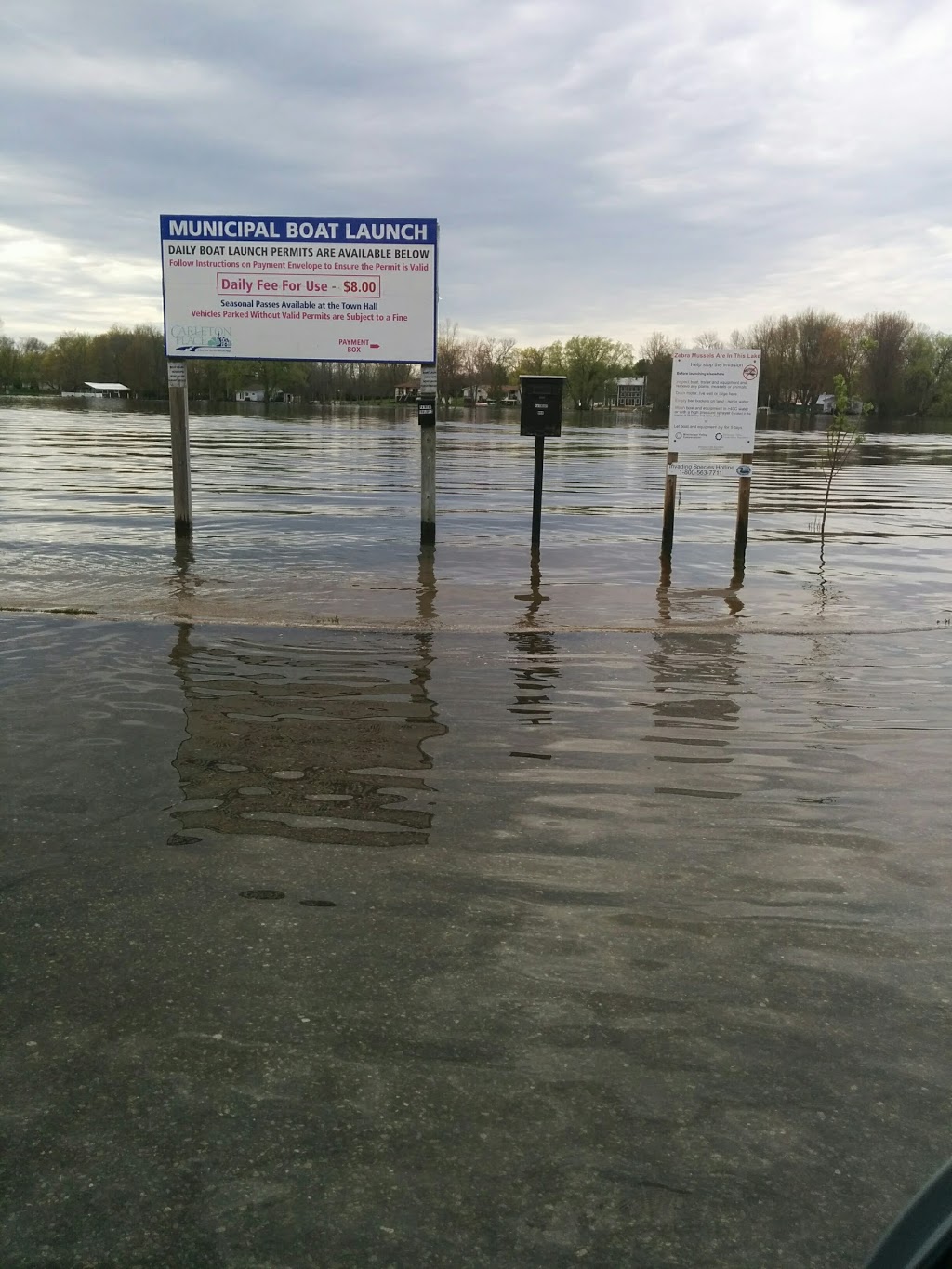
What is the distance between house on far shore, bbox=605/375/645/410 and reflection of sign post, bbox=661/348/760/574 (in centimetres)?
16072

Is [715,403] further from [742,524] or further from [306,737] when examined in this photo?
[306,737]

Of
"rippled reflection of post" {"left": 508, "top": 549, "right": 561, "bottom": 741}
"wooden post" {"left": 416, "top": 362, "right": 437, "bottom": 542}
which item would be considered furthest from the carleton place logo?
"rippled reflection of post" {"left": 508, "top": 549, "right": 561, "bottom": 741}

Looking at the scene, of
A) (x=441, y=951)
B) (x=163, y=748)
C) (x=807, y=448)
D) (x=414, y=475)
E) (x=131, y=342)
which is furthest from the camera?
(x=131, y=342)

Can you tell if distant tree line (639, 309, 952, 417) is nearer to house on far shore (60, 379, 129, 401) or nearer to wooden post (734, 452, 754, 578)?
house on far shore (60, 379, 129, 401)

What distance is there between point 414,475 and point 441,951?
23.9m

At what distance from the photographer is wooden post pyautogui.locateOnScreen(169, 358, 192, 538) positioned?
12.6 metres

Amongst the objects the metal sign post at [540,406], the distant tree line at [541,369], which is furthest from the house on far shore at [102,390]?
the metal sign post at [540,406]

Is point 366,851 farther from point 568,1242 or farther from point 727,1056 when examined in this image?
point 568,1242

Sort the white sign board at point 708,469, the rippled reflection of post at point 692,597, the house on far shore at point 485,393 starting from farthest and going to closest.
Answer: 1. the house on far shore at point 485,393
2. the white sign board at point 708,469
3. the rippled reflection of post at point 692,597

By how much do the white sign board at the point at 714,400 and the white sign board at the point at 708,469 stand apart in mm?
216

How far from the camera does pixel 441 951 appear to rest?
3.43 m

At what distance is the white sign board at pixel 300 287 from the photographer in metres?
12.0

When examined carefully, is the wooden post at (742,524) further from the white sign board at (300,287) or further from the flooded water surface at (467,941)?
the white sign board at (300,287)

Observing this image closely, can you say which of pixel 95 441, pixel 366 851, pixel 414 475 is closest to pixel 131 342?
pixel 95 441
